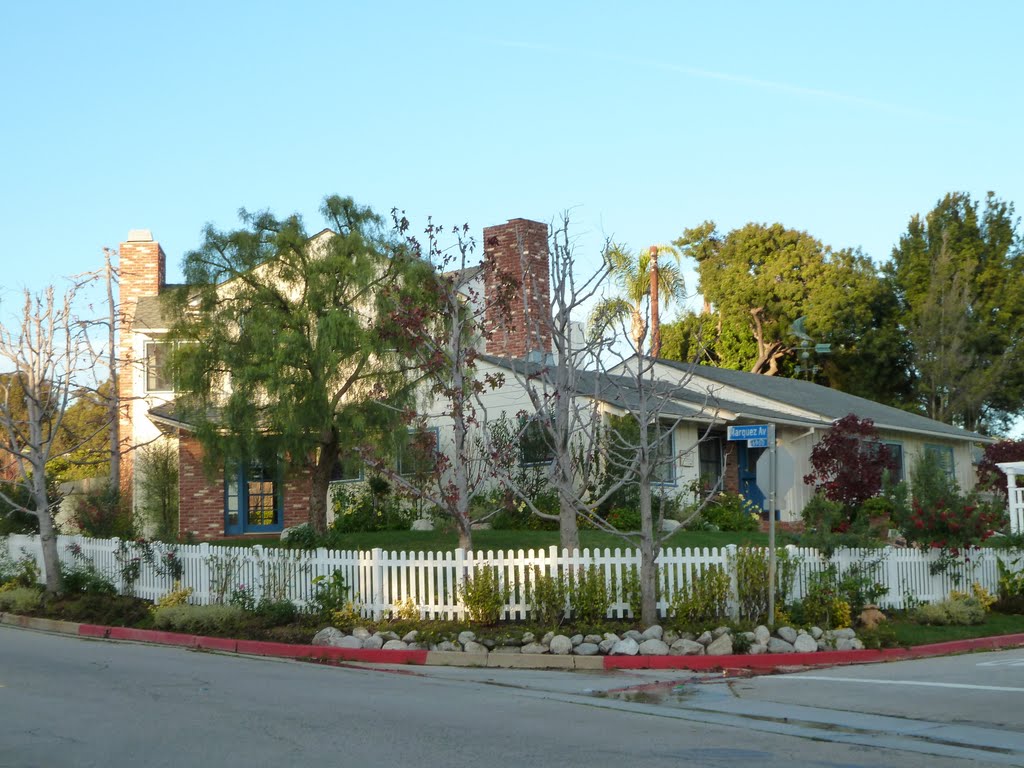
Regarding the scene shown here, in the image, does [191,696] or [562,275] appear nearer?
[191,696]

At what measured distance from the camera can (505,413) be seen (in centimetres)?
2656

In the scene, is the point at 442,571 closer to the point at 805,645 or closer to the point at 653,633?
the point at 653,633

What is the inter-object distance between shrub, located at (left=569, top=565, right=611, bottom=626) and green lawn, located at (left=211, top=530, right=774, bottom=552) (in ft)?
15.2

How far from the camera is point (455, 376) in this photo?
56.2ft

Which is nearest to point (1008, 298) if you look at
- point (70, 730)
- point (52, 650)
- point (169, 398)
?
point (169, 398)

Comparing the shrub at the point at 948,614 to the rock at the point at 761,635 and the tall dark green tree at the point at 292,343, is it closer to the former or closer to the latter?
the rock at the point at 761,635

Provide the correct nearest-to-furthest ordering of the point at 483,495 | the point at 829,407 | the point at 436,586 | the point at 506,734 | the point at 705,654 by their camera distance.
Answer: the point at 506,734 → the point at 705,654 → the point at 436,586 → the point at 483,495 → the point at 829,407

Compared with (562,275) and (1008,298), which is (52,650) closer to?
(562,275)

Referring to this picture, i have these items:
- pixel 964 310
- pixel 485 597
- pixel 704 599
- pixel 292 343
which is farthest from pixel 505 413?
pixel 964 310

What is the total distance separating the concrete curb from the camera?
44.8ft

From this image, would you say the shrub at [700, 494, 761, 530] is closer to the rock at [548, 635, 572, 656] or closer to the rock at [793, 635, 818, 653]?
the rock at [793, 635, 818, 653]

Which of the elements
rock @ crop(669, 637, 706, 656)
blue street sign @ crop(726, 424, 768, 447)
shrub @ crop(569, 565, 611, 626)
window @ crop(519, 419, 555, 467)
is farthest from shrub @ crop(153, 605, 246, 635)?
blue street sign @ crop(726, 424, 768, 447)

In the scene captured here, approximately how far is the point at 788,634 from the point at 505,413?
42.4ft

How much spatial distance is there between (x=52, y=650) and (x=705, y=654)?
8388mm
